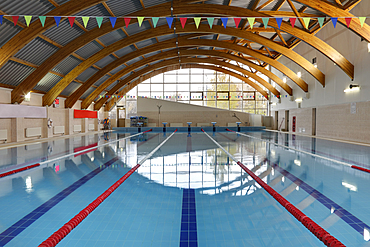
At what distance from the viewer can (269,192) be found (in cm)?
375

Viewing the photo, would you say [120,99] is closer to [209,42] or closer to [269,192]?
[209,42]

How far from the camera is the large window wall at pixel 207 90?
25.6 m

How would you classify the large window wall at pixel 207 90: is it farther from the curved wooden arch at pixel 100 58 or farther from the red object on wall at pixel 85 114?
the curved wooden arch at pixel 100 58

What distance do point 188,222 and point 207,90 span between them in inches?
929

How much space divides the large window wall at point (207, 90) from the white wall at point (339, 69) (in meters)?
9.08

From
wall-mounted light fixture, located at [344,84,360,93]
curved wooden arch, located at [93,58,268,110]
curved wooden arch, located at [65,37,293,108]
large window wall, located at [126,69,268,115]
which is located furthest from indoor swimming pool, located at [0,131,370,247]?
large window wall, located at [126,69,268,115]

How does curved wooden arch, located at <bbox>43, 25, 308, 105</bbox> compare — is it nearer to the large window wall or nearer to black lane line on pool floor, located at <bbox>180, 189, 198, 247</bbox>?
the large window wall

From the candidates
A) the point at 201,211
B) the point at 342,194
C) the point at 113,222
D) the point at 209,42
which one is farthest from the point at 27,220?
the point at 209,42

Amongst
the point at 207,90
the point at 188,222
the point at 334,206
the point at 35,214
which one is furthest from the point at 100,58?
the point at 207,90

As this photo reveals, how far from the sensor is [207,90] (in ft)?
84.6

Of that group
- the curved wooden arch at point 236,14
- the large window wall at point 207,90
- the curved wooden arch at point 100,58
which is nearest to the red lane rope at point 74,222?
the curved wooden arch at point 236,14

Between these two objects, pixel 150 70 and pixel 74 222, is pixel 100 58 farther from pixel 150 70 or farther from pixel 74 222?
pixel 74 222

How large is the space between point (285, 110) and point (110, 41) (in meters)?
13.8

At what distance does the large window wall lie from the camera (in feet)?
83.9
